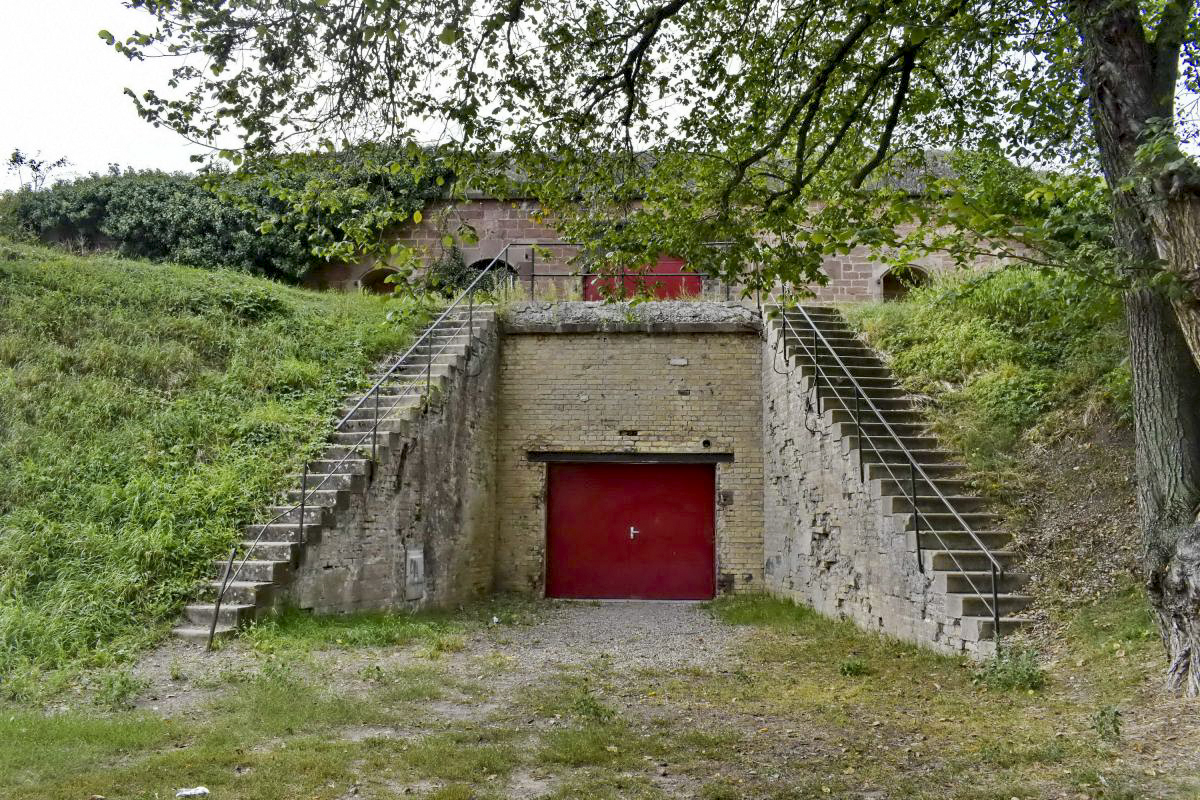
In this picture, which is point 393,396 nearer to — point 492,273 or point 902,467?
point 492,273

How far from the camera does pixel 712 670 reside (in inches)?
338

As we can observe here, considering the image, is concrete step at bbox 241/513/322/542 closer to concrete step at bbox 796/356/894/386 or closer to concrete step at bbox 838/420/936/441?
concrete step at bbox 838/420/936/441

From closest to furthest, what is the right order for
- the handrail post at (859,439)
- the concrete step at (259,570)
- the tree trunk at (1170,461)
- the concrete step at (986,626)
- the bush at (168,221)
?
the tree trunk at (1170,461) < the concrete step at (986,626) < the concrete step at (259,570) < the handrail post at (859,439) < the bush at (168,221)

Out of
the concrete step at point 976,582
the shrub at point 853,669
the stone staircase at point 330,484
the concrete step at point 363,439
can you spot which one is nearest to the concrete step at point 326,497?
the stone staircase at point 330,484

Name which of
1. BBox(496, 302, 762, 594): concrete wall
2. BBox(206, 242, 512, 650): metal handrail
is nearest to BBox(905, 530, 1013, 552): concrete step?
BBox(496, 302, 762, 594): concrete wall

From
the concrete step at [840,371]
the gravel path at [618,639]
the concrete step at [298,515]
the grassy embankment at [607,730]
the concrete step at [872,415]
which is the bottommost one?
the gravel path at [618,639]

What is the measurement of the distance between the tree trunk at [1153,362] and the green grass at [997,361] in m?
3.36

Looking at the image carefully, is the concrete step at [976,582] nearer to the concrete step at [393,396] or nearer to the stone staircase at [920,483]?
the stone staircase at [920,483]

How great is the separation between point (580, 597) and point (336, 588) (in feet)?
16.0

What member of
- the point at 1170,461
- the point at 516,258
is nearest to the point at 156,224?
the point at 516,258

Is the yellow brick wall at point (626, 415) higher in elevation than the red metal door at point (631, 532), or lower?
higher

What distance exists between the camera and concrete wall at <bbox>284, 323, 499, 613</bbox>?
1035 cm

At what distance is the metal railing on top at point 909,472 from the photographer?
8445 millimetres

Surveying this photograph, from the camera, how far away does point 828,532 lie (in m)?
11.4
